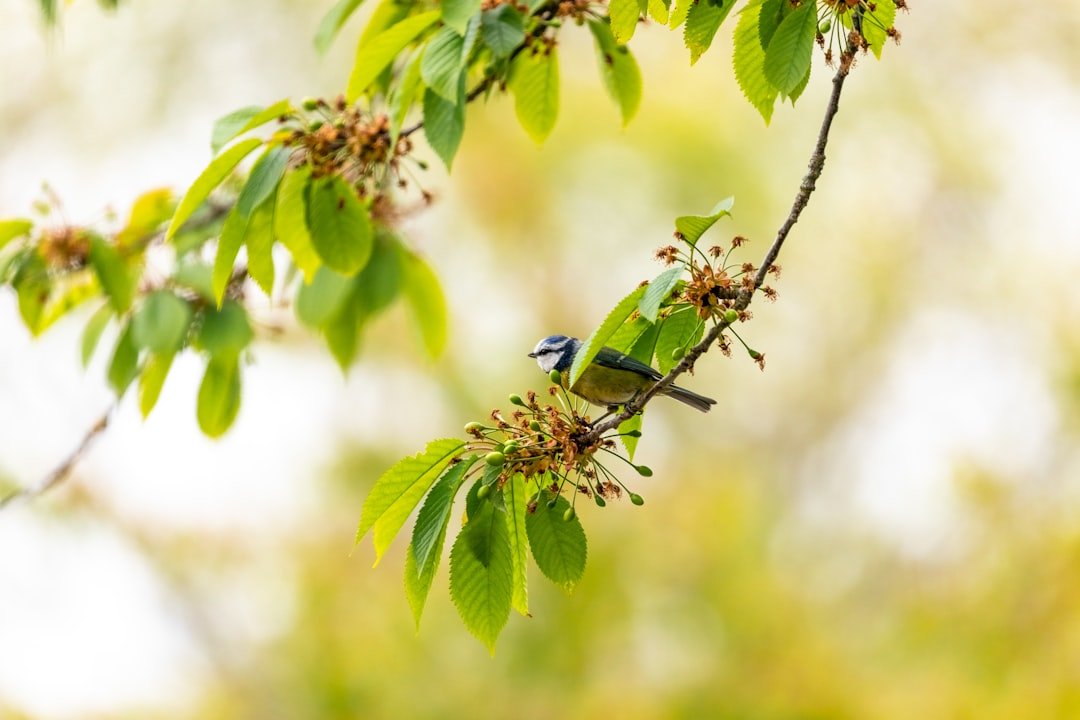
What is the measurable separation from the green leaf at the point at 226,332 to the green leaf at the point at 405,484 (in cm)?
143

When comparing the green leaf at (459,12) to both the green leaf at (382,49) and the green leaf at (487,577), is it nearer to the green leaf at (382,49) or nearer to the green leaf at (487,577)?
the green leaf at (382,49)

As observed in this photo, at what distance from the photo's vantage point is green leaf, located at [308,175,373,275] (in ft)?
9.82

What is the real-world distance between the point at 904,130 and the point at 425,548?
41.2ft

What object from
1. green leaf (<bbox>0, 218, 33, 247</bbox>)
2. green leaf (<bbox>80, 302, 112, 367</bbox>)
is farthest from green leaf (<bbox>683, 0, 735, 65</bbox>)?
green leaf (<bbox>80, 302, 112, 367</bbox>)

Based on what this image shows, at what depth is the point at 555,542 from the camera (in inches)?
93.1

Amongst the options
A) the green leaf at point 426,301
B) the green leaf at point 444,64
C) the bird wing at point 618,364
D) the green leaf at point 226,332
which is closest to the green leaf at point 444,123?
the green leaf at point 444,64

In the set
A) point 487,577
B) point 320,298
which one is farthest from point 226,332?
point 487,577

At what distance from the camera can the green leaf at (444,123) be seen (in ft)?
8.44

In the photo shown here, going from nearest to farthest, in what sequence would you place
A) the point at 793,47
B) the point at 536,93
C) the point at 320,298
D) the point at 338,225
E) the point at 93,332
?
the point at 793,47
the point at 338,225
the point at 536,93
the point at 320,298
the point at 93,332

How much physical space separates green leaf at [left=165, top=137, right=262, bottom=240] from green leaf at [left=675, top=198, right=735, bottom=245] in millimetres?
1194

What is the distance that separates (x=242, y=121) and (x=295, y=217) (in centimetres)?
32

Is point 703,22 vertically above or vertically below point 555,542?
above

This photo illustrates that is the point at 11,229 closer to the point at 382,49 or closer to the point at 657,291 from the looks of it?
the point at 382,49

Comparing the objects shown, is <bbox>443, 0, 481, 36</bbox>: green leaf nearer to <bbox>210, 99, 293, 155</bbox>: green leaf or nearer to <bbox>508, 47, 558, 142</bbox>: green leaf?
<bbox>210, 99, 293, 155</bbox>: green leaf
